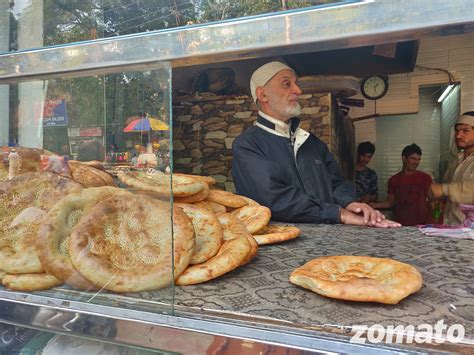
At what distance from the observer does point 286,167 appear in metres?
3.27

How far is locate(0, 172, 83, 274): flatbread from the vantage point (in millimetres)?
1415

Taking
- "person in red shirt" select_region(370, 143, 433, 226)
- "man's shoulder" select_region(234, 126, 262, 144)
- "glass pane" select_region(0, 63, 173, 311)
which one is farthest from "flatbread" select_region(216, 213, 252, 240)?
"person in red shirt" select_region(370, 143, 433, 226)

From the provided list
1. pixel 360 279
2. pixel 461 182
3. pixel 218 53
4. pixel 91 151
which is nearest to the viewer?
pixel 218 53

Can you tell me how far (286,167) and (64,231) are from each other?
7.30ft

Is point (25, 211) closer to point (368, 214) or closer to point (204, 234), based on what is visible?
point (204, 234)

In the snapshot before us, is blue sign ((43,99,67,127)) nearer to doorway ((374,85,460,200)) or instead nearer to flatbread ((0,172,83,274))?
flatbread ((0,172,83,274))

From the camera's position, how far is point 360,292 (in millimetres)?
1108

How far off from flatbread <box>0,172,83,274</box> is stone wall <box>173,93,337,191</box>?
15.5 ft

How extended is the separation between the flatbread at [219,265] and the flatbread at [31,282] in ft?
1.51

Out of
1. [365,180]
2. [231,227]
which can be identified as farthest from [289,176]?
[365,180]

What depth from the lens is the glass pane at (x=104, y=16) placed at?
1.13 meters

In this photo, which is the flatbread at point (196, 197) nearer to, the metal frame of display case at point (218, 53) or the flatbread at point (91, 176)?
the flatbread at point (91, 176)

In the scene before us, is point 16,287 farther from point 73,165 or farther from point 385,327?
point 385,327

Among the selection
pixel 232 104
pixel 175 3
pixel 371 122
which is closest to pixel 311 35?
pixel 175 3
